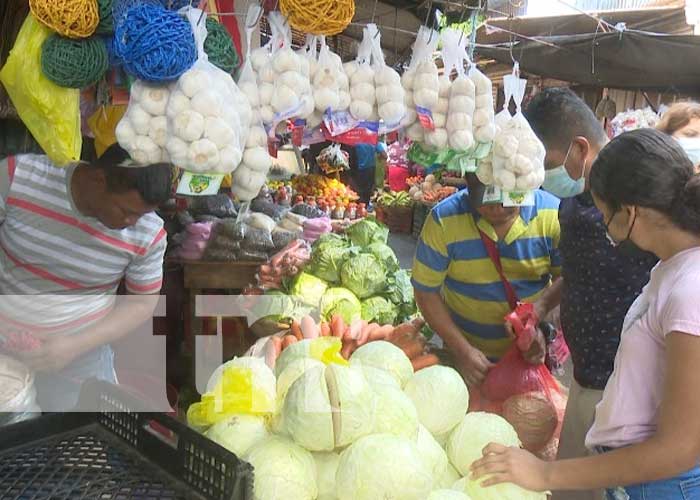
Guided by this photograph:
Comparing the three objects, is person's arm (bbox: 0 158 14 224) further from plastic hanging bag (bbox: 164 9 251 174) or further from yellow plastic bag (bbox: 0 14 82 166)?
plastic hanging bag (bbox: 164 9 251 174)

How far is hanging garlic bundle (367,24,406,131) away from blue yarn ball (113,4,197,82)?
Answer: 52 cm

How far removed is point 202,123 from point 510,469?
3.38 feet

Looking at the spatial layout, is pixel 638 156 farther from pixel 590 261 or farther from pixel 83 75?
pixel 83 75

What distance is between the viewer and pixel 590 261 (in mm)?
2168

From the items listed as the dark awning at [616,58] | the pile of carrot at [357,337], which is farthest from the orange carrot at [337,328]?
the dark awning at [616,58]

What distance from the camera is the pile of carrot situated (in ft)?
7.17

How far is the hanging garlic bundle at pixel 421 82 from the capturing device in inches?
64.6

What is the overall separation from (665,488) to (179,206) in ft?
10.8

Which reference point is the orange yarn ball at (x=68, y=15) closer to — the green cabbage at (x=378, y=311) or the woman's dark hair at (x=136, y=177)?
the woman's dark hair at (x=136, y=177)

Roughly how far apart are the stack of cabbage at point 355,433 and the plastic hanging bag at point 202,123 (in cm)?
53

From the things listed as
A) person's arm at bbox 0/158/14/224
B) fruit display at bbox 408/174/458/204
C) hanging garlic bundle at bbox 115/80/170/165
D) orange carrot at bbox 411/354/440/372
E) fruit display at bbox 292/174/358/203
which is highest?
hanging garlic bundle at bbox 115/80/170/165

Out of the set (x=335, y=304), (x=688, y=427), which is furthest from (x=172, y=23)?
(x=335, y=304)

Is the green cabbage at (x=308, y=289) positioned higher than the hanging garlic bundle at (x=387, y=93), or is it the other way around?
the hanging garlic bundle at (x=387, y=93)

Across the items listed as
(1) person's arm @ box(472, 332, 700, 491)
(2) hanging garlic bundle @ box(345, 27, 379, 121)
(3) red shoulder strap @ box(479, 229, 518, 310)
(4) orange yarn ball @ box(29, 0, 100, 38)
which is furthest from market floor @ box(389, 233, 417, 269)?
(4) orange yarn ball @ box(29, 0, 100, 38)
